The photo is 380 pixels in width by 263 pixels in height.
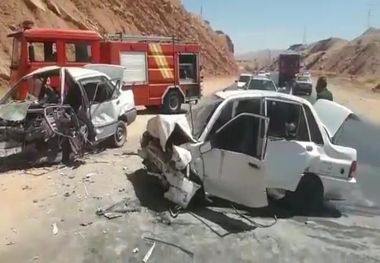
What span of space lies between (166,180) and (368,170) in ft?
22.7

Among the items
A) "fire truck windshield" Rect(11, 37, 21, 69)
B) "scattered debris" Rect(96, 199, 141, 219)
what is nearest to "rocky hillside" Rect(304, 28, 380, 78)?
"fire truck windshield" Rect(11, 37, 21, 69)

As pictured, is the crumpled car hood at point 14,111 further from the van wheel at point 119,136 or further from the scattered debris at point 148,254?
the scattered debris at point 148,254

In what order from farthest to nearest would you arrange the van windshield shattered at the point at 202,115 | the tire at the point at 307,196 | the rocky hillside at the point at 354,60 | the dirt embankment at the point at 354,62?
the rocky hillside at the point at 354,60 < the dirt embankment at the point at 354,62 < the tire at the point at 307,196 < the van windshield shattered at the point at 202,115

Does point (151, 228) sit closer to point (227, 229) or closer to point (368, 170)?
point (227, 229)

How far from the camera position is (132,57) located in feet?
67.1

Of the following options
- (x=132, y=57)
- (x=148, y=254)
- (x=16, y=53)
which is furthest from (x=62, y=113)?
(x=132, y=57)

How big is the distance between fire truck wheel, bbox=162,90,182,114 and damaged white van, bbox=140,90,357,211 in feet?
42.5

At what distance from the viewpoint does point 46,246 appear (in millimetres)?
7031

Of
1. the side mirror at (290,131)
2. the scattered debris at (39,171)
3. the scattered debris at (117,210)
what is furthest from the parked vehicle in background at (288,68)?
the scattered debris at (117,210)

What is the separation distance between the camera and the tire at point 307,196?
8.70 meters

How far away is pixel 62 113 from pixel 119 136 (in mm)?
2775

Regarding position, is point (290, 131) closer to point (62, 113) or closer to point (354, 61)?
point (62, 113)

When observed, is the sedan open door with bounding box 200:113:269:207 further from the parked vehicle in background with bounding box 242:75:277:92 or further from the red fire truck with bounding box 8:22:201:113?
the parked vehicle in background with bounding box 242:75:277:92

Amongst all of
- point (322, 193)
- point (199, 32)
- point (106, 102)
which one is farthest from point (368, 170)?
point (199, 32)
